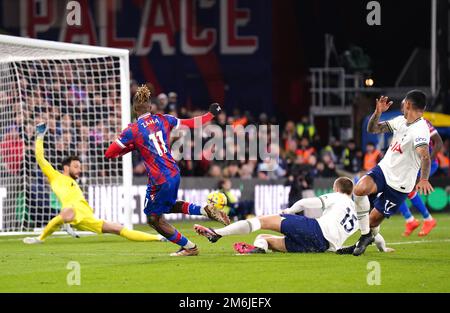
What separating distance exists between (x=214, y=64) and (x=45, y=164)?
1509 cm

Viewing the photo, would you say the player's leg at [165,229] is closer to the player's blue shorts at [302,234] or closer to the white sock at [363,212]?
the player's blue shorts at [302,234]

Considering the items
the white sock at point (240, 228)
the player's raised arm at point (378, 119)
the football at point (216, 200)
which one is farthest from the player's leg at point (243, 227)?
the player's raised arm at point (378, 119)

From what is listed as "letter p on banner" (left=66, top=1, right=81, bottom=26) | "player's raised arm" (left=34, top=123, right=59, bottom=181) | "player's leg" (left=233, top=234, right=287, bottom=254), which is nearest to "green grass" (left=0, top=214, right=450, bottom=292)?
"player's leg" (left=233, top=234, right=287, bottom=254)

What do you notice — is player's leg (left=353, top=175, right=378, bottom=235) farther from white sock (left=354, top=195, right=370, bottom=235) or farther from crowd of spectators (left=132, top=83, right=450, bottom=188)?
crowd of spectators (left=132, top=83, right=450, bottom=188)

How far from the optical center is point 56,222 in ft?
48.9

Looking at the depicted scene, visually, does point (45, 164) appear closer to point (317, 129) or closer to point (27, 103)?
point (27, 103)

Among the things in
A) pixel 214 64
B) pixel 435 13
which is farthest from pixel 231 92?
pixel 435 13

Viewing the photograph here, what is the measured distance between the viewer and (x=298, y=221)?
12.6 meters

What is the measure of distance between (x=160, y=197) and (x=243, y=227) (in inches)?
40.5

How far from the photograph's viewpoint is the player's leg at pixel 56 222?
14445 millimetres

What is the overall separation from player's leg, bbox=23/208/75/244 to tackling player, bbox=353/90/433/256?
4041 mm

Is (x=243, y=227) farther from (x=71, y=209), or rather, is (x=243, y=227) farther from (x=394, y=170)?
(x=71, y=209)

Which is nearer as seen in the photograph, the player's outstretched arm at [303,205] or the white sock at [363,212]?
the player's outstretched arm at [303,205]

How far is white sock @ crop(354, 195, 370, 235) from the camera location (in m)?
12.8
